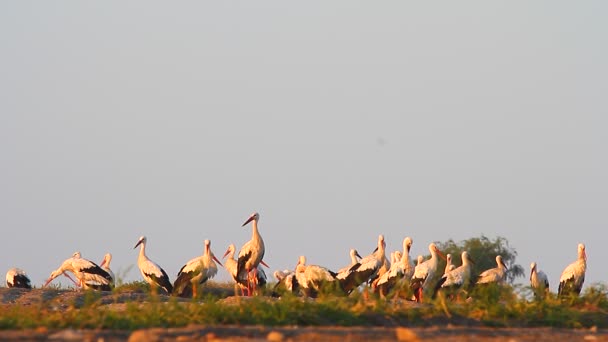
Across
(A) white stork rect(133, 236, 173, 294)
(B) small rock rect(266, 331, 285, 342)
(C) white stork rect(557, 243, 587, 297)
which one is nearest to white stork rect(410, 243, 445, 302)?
(C) white stork rect(557, 243, 587, 297)

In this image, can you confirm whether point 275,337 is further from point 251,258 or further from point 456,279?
point 251,258

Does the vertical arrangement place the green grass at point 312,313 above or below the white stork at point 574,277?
below

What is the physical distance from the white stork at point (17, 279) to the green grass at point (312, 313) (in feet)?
48.0

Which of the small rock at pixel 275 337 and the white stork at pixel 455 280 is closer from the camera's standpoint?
the small rock at pixel 275 337

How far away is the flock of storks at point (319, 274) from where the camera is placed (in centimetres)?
2514

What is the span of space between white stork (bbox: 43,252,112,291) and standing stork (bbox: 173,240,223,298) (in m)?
2.06

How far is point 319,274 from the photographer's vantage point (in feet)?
85.9

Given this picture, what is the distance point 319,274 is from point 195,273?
2.87 metres

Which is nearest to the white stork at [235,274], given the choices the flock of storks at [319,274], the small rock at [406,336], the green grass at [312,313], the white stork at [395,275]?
the flock of storks at [319,274]

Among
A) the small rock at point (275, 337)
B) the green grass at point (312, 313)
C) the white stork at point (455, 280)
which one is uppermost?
the white stork at point (455, 280)

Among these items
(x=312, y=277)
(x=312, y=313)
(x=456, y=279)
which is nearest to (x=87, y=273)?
(x=312, y=277)

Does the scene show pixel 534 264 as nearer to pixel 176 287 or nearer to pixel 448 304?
pixel 176 287

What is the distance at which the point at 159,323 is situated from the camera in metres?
14.3

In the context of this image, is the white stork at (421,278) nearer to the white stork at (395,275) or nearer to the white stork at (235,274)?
the white stork at (395,275)
